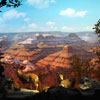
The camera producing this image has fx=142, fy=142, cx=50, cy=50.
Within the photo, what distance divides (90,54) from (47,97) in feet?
223

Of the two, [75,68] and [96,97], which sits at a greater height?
[96,97]

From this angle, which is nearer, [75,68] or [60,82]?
[60,82]

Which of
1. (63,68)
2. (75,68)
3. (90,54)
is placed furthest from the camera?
(90,54)

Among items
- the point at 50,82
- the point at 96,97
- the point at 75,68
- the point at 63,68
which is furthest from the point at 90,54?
the point at 96,97

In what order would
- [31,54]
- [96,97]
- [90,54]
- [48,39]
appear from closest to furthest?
→ [96,97] → [90,54] → [31,54] → [48,39]

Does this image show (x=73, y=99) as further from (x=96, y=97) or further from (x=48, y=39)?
(x=48, y=39)

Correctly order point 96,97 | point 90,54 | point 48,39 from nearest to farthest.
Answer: point 96,97, point 90,54, point 48,39

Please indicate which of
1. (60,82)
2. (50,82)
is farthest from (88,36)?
(60,82)

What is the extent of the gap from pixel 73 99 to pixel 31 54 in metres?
74.6

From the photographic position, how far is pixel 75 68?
27.0 metres

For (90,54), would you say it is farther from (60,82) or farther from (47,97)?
(47,97)

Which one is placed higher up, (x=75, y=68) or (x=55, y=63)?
(x=75, y=68)

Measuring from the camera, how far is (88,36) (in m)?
192

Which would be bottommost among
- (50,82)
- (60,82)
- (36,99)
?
(50,82)
